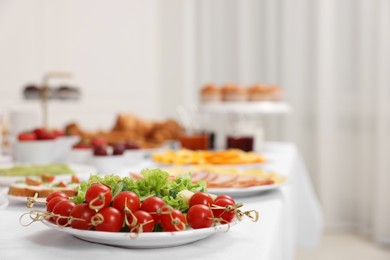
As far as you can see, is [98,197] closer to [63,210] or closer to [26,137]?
[63,210]

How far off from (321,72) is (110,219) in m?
3.83

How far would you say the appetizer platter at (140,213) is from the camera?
87 cm

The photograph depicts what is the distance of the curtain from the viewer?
4.40m

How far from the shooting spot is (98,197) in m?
0.85

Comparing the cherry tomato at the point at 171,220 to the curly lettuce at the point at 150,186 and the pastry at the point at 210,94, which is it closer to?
the curly lettuce at the point at 150,186

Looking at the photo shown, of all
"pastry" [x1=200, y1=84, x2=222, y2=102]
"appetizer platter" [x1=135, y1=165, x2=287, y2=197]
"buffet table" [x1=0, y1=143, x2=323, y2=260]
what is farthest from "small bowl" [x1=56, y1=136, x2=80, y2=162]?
"pastry" [x1=200, y1=84, x2=222, y2=102]

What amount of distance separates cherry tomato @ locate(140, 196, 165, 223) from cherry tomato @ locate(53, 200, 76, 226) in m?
0.12

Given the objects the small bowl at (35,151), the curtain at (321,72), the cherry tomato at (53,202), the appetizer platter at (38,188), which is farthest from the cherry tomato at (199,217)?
the curtain at (321,72)

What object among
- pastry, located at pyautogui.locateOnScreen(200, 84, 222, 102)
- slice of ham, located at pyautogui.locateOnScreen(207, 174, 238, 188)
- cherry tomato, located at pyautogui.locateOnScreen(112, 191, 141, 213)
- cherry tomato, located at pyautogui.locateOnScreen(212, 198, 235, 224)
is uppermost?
pastry, located at pyautogui.locateOnScreen(200, 84, 222, 102)

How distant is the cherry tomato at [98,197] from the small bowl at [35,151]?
3.73 ft

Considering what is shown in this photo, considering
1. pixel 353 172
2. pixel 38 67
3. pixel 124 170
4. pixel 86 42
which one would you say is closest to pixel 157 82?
pixel 86 42

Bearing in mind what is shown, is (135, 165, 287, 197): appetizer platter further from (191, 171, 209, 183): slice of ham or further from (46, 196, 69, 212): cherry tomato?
(46, 196, 69, 212): cherry tomato

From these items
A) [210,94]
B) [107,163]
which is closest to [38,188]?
[107,163]

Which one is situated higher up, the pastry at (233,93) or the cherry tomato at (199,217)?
the pastry at (233,93)
